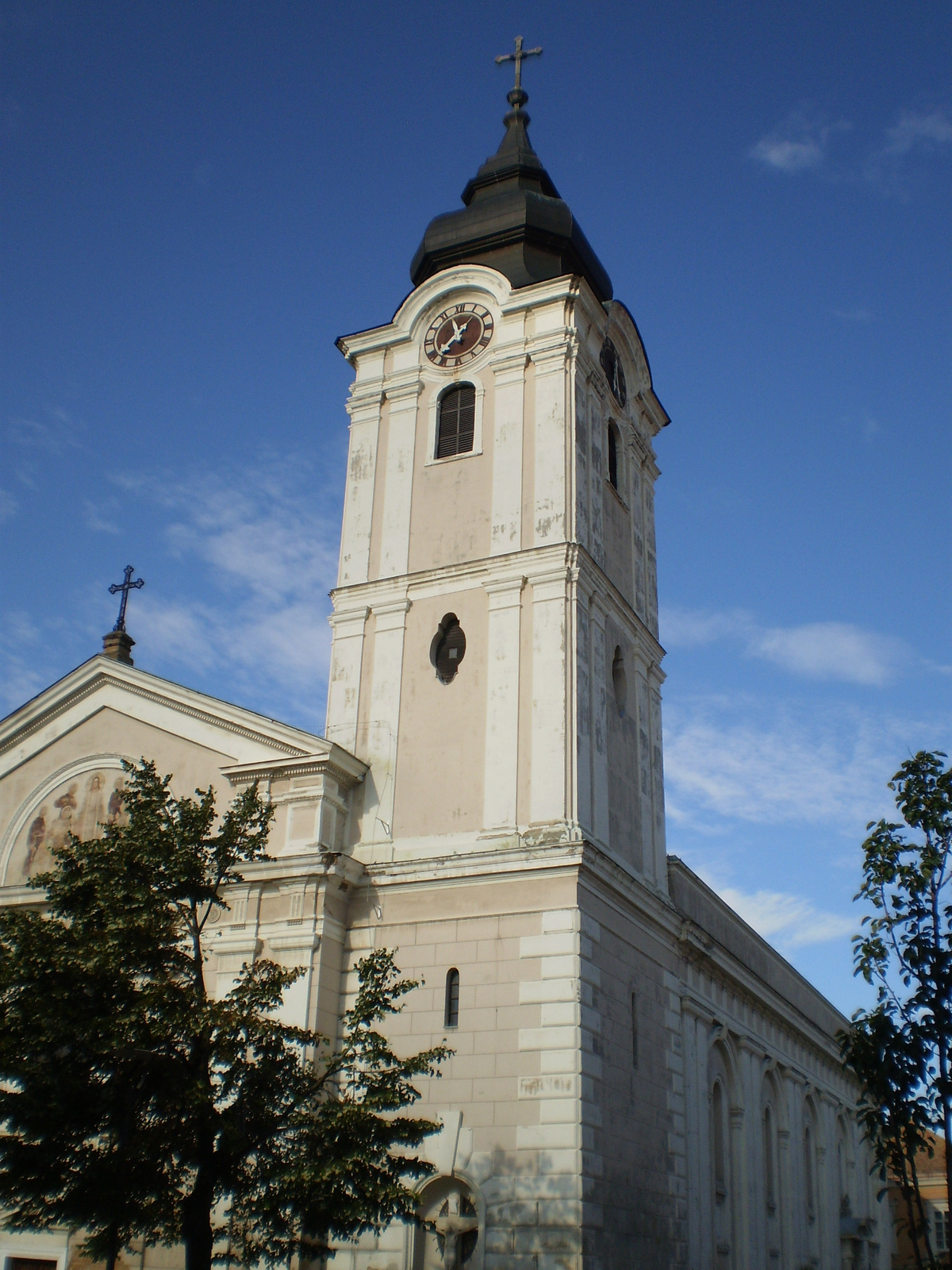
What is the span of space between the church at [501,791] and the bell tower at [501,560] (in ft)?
0.20

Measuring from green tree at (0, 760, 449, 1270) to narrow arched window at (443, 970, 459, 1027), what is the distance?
4.33 meters

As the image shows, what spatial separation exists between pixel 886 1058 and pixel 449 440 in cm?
1535

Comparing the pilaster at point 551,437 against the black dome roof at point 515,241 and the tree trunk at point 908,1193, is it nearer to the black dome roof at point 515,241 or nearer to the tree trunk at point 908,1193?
the black dome roof at point 515,241

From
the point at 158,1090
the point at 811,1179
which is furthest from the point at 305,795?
the point at 811,1179

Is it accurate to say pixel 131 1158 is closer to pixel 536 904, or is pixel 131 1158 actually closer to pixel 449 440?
pixel 536 904

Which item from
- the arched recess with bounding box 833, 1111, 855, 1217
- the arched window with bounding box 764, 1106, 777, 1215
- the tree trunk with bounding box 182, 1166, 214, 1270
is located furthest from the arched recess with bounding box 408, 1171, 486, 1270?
the arched recess with bounding box 833, 1111, 855, 1217

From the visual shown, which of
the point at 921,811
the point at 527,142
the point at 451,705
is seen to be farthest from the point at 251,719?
the point at 527,142

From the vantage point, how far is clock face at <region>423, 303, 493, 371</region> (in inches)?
1067

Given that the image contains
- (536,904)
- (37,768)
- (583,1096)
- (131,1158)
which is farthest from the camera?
(37,768)

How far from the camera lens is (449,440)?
26.5 m

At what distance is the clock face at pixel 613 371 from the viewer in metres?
28.4

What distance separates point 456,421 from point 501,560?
Result: 397 centimetres

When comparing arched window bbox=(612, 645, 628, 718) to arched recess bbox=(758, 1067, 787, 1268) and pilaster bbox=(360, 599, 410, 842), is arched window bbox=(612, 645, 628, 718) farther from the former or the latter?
arched recess bbox=(758, 1067, 787, 1268)

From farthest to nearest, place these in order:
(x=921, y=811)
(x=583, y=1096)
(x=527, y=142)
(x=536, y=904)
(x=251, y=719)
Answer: (x=527, y=142)
(x=251, y=719)
(x=536, y=904)
(x=583, y=1096)
(x=921, y=811)
